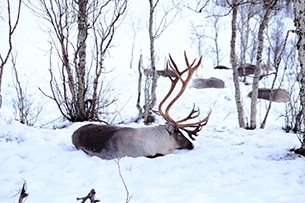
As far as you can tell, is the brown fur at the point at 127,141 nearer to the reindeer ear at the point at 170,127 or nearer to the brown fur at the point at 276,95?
the reindeer ear at the point at 170,127

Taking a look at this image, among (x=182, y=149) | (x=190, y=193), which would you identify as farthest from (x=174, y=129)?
(x=190, y=193)

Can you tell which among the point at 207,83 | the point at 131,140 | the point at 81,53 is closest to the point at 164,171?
the point at 131,140

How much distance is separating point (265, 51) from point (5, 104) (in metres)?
25.3

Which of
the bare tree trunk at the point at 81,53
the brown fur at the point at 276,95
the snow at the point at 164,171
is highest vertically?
the bare tree trunk at the point at 81,53

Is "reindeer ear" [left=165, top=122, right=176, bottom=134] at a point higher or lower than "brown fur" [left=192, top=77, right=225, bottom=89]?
higher

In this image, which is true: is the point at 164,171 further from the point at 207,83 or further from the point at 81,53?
the point at 207,83

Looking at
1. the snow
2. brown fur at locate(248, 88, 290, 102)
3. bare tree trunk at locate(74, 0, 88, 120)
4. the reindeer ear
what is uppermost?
bare tree trunk at locate(74, 0, 88, 120)

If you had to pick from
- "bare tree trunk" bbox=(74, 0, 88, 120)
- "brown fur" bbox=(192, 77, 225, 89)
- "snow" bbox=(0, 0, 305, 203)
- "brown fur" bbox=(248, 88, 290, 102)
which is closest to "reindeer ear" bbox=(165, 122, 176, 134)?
"snow" bbox=(0, 0, 305, 203)

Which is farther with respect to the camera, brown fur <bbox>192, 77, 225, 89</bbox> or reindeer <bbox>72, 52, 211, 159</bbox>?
brown fur <bbox>192, 77, 225, 89</bbox>

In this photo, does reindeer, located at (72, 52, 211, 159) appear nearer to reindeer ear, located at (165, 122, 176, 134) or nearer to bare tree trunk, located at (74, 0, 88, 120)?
reindeer ear, located at (165, 122, 176, 134)

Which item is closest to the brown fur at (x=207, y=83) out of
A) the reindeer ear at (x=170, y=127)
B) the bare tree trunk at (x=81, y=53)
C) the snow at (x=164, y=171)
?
the bare tree trunk at (x=81, y=53)

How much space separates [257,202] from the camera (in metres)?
3.17

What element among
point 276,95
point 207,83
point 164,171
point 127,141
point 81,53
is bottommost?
point 276,95

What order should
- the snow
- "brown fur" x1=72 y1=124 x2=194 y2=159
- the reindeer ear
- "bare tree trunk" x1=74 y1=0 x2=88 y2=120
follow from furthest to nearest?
"bare tree trunk" x1=74 y1=0 x2=88 y2=120 < the reindeer ear < "brown fur" x1=72 y1=124 x2=194 y2=159 < the snow
